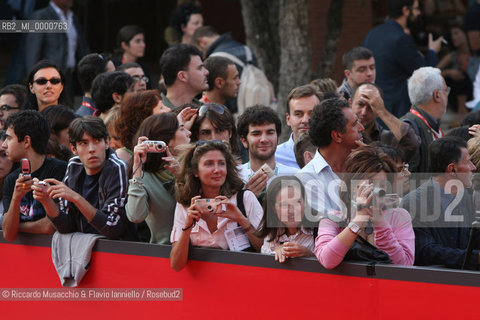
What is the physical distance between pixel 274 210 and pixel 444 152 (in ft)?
4.42

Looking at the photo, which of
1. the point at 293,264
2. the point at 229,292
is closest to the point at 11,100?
the point at 229,292

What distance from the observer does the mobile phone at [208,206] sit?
4801 mm

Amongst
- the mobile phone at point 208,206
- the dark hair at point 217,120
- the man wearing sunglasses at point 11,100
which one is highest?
the man wearing sunglasses at point 11,100

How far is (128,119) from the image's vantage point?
629 centimetres

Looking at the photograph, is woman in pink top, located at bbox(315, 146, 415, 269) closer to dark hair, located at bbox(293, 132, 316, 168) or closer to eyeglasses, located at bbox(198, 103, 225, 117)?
dark hair, located at bbox(293, 132, 316, 168)

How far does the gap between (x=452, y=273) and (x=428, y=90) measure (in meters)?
3.63

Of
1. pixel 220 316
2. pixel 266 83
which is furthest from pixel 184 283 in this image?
pixel 266 83

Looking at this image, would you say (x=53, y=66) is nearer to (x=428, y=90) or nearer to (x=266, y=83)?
(x=266, y=83)

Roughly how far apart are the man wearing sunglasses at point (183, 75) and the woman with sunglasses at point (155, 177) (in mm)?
1739

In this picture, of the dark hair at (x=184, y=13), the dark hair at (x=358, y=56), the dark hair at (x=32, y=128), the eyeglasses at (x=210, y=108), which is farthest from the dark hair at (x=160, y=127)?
the dark hair at (x=184, y=13)

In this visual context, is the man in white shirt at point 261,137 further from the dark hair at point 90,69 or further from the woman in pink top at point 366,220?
the dark hair at point 90,69

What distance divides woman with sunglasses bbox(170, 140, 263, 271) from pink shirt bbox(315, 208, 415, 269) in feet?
2.01

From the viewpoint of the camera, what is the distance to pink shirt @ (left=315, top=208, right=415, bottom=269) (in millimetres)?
4379

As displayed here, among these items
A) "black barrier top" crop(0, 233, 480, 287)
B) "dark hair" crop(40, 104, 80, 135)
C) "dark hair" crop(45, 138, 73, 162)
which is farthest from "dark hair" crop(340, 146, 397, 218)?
"dark hair" crop(40, 104, 80, 135)
